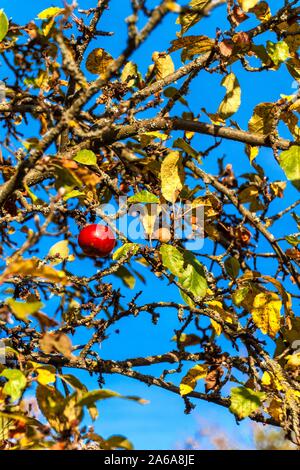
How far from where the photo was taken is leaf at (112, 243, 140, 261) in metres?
2.80

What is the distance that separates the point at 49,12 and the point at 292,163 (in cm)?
160

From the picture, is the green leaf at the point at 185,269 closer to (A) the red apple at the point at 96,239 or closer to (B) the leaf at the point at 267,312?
(B) the leaf at the point at 267,312

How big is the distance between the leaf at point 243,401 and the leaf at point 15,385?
0.83 meters

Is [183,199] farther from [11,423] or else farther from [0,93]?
[11,423]

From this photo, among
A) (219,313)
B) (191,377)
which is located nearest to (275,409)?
(191,377)

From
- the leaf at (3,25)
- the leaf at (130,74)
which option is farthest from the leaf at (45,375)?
the leaf at (130,74)

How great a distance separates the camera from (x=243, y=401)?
236cm

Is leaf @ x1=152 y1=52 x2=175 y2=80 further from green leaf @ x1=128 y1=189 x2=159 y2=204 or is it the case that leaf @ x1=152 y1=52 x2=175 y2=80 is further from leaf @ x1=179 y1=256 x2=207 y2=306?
leaf @ x1=179 y1=256 x2=207 y2=306

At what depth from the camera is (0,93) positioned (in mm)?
3453

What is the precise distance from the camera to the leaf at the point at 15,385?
2172mm

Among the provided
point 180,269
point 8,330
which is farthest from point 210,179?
point 8,330

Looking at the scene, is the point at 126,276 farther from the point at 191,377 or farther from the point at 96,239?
the point at 191,377

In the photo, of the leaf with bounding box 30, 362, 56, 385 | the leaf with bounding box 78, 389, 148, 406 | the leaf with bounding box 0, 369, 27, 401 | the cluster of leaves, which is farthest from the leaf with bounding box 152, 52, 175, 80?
the leaf with bounding box 78, 389, 148, 406

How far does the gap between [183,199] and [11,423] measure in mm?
1549
